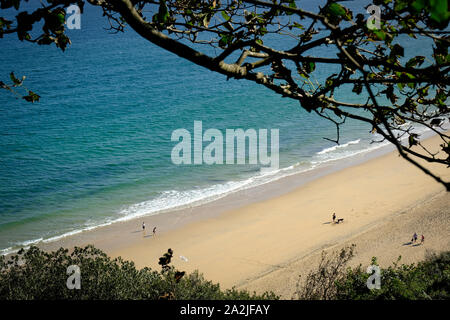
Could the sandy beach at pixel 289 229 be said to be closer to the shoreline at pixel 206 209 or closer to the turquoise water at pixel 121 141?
the shoreline at pixel 206 209

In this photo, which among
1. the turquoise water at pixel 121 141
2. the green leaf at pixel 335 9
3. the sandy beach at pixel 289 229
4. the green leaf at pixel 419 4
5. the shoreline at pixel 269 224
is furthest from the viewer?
the turquoise water at pixel 121 141

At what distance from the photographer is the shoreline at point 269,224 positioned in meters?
15.8

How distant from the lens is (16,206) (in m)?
21.8

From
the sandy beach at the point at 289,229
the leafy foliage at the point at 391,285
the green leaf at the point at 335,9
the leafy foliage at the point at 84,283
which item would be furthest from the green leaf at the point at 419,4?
the sandy beach at the point at 289,229

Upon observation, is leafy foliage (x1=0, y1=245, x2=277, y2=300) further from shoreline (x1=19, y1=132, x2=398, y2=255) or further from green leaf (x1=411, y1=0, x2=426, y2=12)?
shoreline (x1=19, y1=132, x2=398, y2=255)

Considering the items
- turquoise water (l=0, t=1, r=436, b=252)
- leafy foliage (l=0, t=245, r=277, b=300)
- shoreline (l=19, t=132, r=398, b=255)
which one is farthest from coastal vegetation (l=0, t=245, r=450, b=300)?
turquoise water (l=0, t=1, r=436, b=252)

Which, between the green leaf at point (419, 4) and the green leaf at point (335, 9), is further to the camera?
the green leaf at point (335, 9)

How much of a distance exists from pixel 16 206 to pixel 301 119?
22.1m

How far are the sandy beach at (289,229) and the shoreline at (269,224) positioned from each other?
42 mm

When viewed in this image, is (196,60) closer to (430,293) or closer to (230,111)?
(430,293)

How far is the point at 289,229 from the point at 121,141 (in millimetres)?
17750

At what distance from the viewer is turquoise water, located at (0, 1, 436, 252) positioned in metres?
21.4

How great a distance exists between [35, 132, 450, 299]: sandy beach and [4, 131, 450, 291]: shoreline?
0.04 meters

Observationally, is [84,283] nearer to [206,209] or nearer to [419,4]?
[419,4]
